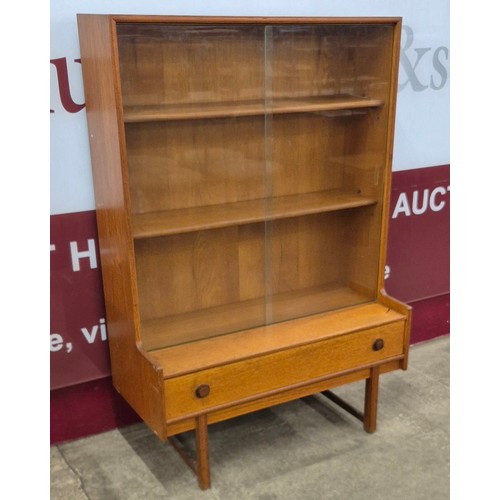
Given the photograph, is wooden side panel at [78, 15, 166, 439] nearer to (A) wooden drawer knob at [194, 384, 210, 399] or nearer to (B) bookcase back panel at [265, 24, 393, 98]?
(A) wooden drawer knob at [194, 384, 210, 399]

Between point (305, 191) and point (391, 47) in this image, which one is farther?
point (305, 191)

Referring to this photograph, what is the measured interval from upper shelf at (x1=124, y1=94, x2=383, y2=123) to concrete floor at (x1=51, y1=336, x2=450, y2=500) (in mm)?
1357

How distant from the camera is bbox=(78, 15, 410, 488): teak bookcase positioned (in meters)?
2.27

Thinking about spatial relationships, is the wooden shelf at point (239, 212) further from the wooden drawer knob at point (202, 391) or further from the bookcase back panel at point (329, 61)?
the wooden drawer knob at point (202, 391)

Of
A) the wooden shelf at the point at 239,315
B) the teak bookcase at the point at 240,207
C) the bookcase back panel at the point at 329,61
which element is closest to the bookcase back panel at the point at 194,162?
the teak bookcase at the point at 240,207

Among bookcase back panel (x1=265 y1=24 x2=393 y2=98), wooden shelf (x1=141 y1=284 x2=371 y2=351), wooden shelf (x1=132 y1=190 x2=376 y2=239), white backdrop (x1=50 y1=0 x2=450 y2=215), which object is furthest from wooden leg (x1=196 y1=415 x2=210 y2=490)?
bookcase back panel (x1=265 y1=24 x2=393 y2=98)

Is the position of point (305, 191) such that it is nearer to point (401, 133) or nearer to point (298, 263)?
point (298, 263)

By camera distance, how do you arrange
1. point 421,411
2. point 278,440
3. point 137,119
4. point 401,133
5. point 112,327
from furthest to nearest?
point 401,133, point 421,411, point 278,440, point 112,327, point 137,119

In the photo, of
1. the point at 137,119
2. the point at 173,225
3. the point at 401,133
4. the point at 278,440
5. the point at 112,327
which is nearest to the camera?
the point at 137,119

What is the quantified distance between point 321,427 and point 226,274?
0.80 meters

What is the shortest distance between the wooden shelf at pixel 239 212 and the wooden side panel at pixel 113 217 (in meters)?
0.11

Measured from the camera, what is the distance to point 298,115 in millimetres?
2689

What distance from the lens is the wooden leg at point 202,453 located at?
7.73 feet

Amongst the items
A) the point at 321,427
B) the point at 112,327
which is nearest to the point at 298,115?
the point at 112,327
